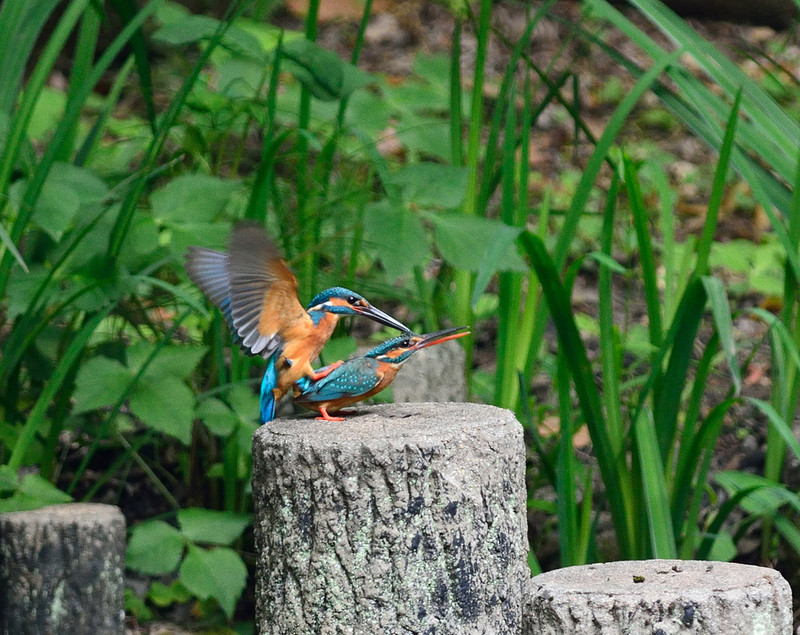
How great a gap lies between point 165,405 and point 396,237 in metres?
0.64

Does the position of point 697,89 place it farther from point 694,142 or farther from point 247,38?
point 694,142

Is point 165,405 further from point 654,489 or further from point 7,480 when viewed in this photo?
point 654,489

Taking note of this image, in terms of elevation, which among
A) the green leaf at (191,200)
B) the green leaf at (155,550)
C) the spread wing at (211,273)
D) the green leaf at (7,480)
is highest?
the green leaf at (191,200)

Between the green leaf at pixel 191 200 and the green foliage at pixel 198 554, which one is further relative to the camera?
the green leaf at pixel 191 200

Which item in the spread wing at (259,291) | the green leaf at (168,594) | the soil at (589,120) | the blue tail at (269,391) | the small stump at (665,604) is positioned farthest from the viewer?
the soil at (589,120)

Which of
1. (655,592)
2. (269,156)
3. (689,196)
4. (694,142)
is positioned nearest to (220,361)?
(269,156)

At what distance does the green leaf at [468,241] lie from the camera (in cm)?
230

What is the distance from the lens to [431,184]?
2.42 m

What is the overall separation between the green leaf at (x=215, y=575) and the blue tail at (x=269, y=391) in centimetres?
58

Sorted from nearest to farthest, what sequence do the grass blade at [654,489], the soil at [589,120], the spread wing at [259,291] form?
the spread wing at [259,291], the grass blade at [654,489], the soil at [589,120]

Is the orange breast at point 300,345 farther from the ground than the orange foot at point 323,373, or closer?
farther from the ground

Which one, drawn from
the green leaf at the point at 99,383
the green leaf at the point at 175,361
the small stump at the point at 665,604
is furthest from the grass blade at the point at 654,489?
the green leaf at the point at 99,383

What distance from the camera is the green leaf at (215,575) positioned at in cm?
226

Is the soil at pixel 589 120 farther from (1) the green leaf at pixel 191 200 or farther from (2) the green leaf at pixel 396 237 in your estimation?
(1) the green leaf at pixel 191 200
